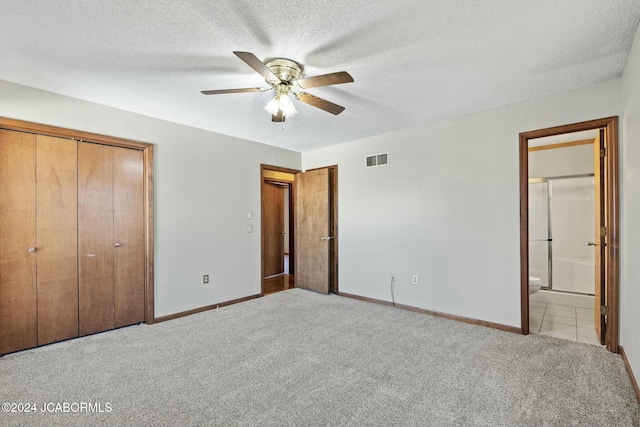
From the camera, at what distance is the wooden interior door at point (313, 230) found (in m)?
4.77

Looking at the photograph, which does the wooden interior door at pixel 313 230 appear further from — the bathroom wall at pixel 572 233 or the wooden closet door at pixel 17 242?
the bathroom wall at pixel 572 233

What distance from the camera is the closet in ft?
8.63

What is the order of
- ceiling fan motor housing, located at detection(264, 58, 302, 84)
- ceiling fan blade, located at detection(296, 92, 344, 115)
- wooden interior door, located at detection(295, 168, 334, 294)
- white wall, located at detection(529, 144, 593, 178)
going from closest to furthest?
ceiling fan motor housing, located at detection(264, 58, 302, 84), ceiling fan blade, located at detection(296, 92, 344, 115), white wall, located at detection(529, 144, 593, 178), wooden interior door, located at detection(295, 168, 334, 294)

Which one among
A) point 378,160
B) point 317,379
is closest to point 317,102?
point 378,160

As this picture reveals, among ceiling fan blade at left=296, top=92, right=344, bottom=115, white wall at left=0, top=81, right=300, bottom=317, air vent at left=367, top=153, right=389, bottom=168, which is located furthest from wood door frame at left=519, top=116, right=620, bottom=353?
white wall at left=0, top=81, right=300, bottom=317

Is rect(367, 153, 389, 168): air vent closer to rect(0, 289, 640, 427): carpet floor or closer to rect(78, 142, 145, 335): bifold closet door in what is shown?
rect(0, 289, 640, 427): carpet floor

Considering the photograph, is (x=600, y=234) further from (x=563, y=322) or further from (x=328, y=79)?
(x=328, y=79)

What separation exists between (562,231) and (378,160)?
333 cm

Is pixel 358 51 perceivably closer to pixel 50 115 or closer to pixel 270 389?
pixel 270 389

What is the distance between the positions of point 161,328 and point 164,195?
59.6 inches

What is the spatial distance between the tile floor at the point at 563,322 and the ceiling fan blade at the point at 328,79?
3.16m

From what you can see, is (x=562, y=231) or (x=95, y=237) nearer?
(x=95, y=237)

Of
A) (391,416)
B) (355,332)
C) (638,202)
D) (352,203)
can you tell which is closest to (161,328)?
(355,332)

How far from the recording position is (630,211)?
223 cm
